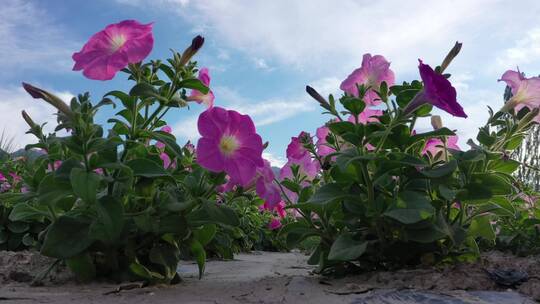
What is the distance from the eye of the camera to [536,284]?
1618 mm

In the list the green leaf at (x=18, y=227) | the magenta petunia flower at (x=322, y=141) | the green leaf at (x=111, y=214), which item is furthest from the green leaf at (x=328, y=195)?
the green leaf at (x=18, y=227)

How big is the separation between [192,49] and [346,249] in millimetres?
870

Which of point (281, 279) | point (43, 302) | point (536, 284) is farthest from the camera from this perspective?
point (281, 279)

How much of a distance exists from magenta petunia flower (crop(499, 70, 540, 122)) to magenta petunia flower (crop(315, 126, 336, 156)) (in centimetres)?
72

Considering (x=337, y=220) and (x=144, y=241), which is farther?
(x=337, y=220)

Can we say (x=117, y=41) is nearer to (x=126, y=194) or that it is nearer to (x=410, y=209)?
(x=126, y=194)

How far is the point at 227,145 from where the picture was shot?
171 centimetres

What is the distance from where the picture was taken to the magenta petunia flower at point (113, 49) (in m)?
1.62

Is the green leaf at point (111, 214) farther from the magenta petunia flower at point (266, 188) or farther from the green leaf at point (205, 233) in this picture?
the magenta petunia flower at point (266, 188)

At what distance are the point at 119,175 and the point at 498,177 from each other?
129 centimetres

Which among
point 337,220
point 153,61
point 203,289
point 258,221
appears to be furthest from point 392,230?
point 258,221

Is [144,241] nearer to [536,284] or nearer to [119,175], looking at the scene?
[119,175]

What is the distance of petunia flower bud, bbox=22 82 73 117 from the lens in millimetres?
1562

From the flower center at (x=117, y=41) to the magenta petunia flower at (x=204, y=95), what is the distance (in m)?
0.35
